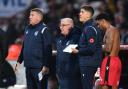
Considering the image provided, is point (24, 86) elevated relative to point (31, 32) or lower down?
lower down

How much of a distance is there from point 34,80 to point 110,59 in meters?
1.39

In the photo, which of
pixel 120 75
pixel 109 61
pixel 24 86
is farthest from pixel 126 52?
pixel 24 86

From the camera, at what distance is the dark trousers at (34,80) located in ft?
36.7

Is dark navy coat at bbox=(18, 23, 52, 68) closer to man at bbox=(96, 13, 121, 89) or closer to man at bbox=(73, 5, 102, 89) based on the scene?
man at bbox=(73, 5, 102, 89)

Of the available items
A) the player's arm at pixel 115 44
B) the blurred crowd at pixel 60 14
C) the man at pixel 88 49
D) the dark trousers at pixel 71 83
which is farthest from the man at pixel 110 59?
the blurred crowd at pixel 60 14

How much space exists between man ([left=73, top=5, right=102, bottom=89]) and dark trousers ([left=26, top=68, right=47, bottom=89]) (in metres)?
0.76

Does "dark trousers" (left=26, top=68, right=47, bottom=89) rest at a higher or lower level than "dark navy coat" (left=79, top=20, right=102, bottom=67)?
lower

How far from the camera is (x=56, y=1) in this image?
18.0 metres

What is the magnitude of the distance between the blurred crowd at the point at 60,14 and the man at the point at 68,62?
463 cm

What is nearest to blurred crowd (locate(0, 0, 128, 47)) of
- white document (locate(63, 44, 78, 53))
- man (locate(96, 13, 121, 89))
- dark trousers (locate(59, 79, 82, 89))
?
dark trousers (locate(59, 79, 82, 89))

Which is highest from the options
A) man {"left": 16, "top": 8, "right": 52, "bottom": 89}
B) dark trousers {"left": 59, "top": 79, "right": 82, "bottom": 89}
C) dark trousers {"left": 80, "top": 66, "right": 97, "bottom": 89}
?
man {"left": 16, "top": 8, "right": 52, "bottom": 89}

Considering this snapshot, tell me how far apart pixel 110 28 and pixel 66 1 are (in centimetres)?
688

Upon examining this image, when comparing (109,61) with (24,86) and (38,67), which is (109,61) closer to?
(38,67)

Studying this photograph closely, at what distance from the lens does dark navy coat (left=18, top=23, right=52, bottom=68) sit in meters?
11.2
